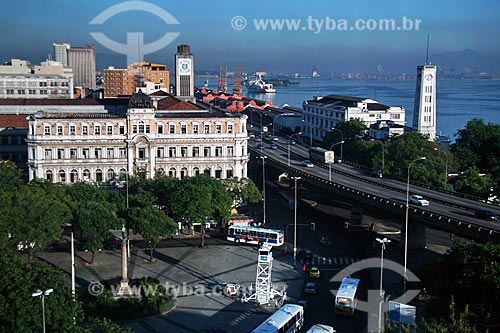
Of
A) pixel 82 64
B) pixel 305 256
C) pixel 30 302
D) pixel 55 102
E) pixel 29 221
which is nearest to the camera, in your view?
pixel 30 302

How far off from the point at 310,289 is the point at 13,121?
39.0 meters

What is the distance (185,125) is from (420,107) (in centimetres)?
3630

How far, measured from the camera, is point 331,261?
3734 cm

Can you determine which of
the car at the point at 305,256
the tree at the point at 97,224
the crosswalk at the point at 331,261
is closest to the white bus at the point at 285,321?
the crosswalk at the point at 331,261

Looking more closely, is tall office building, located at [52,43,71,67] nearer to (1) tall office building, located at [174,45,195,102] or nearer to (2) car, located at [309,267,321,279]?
(1) tall office building, located at [174,45,195,102]

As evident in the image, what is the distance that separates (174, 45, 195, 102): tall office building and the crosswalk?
193 ft

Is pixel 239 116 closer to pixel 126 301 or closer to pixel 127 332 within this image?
pixel 126 301

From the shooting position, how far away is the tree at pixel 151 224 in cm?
3597

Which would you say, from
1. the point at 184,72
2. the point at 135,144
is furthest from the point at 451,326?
the point at 184,72

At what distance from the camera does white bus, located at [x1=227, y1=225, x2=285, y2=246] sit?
131 ft

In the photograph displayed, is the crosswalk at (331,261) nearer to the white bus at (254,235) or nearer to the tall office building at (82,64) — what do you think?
the white bus at (254,235)

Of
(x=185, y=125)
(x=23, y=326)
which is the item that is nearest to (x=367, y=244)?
(x=185, y=125)

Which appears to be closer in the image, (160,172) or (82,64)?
(160,172)

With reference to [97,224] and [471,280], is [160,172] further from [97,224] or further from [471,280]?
[471,280]
